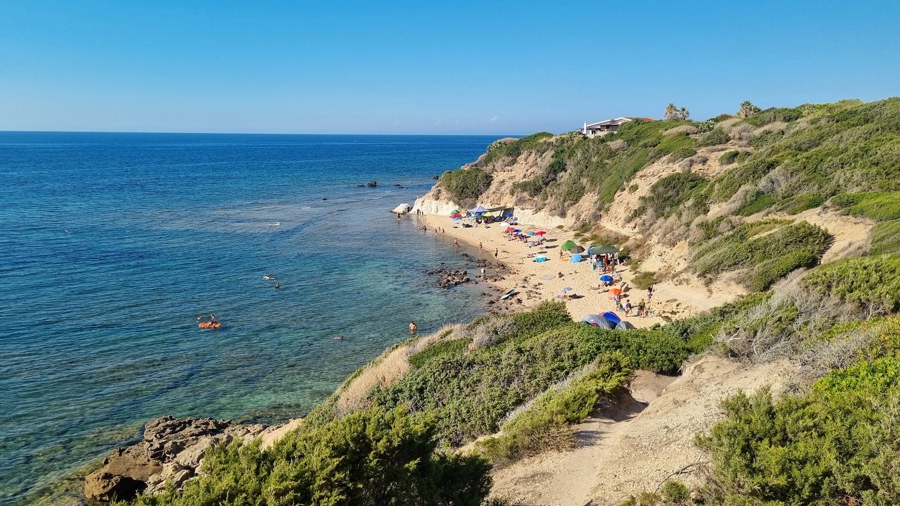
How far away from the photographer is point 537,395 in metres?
14.8

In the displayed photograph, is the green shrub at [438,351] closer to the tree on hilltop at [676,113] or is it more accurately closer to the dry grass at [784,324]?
the dry grass at [784,324]

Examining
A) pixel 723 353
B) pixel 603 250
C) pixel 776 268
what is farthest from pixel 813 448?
pixel 603 250

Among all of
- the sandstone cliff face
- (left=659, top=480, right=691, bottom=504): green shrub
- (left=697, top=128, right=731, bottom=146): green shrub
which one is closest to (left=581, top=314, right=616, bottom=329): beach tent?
(left=659, top=480, right=691, bottom=504): green shrub

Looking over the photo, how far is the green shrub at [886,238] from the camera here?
18.8 meters

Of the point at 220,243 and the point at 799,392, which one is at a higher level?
the point at 799,392

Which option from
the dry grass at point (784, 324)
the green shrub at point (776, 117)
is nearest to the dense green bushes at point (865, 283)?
the dry grass at point (784, 324)

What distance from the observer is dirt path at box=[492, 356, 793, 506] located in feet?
30.2

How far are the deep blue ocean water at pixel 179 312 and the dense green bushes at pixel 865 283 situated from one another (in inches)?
735

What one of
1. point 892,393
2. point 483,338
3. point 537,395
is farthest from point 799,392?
point 483,338

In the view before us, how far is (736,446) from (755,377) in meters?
5.27

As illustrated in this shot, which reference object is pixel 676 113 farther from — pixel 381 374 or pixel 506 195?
pixel 381 374

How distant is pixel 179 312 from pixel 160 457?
594 inches

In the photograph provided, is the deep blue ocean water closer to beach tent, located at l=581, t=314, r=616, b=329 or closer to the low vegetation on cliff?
the low vegetation on cliff

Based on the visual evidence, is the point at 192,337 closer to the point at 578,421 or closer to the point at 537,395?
the point at 537,395
